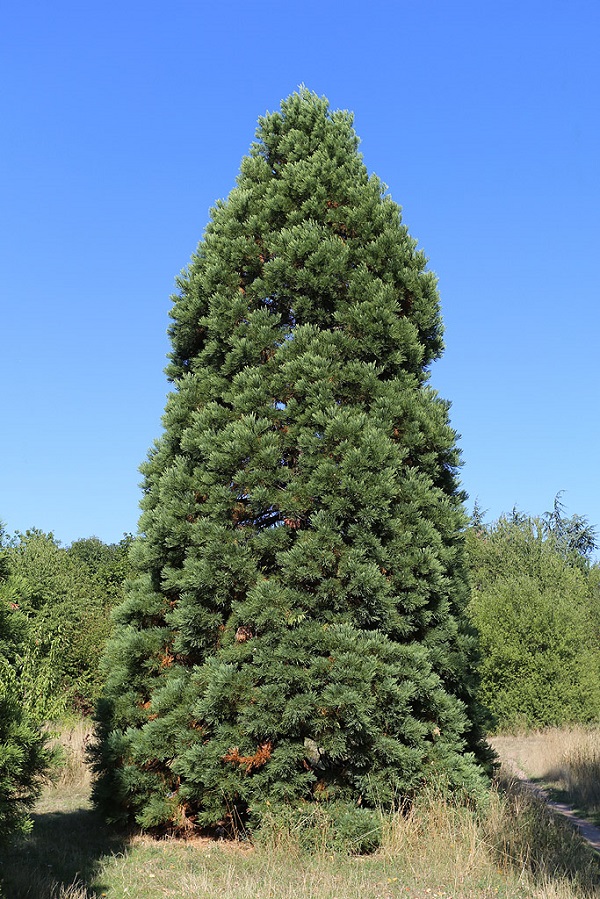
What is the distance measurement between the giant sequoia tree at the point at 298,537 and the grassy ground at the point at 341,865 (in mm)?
388

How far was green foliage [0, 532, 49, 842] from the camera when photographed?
4.98m

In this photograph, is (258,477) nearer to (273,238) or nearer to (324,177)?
(273,238)

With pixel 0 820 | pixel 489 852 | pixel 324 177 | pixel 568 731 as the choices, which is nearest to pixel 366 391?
pixel 324 177

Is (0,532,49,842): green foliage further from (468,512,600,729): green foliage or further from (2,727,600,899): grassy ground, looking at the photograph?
(468,512,600,729): green foliage

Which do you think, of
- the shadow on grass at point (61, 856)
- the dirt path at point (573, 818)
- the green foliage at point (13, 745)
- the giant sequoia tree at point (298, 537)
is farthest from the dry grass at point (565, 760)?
the green foliage at point (13, 745)

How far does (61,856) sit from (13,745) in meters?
2.52

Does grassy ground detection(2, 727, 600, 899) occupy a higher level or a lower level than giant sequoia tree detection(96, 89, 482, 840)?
lower

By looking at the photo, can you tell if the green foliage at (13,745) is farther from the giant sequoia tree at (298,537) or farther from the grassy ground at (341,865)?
the giant sequoia tree at (298,537)

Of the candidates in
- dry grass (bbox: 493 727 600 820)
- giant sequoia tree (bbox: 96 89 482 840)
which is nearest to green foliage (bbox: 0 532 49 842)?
giant sequoia tree (bbox: 96 89 482 840)

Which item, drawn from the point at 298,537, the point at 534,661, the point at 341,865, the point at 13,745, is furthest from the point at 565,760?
the point at 13,745

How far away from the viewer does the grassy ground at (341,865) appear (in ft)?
18.8

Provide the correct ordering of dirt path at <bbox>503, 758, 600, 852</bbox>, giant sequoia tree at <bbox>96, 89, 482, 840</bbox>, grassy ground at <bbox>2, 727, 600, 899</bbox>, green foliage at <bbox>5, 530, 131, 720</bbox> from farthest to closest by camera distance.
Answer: green foliage at <bbox>5, 530, 131, 720</bbox>
dirt path at <bbox>503, 758, 600, 852</bbox>
giant sequoia tree at <bbox>96, 89, 482, 840</bbox>
grassy ground at <bbox>2, 727, 600, 899</bbox>

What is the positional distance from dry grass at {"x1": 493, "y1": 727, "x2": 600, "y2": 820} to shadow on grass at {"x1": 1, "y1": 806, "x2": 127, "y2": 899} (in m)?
7.28

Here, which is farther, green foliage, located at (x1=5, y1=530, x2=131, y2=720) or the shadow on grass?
green foliage, located at (x1=5, y1=530, x2=131, y2=720)
